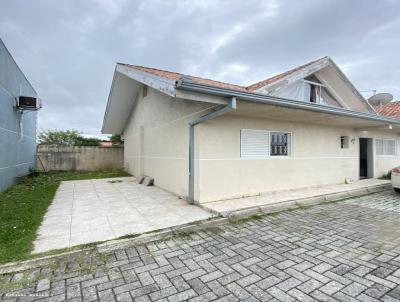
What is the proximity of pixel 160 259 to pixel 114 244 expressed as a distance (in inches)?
34.7

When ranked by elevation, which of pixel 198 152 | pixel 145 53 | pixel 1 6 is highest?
pixel 145 53

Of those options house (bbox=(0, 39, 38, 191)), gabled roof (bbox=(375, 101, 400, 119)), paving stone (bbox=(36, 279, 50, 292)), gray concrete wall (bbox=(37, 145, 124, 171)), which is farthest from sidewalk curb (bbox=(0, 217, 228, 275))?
gray concrete wall (bbox=(37, 145, 124, 171))

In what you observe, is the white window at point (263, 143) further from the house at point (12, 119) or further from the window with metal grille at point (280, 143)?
the house at point (12, 119)

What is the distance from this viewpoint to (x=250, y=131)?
22.0ft

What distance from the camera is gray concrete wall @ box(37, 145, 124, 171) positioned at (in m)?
15.8

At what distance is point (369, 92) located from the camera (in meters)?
12.4

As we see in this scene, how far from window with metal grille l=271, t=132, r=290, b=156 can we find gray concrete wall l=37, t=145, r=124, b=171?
13940 millimetres

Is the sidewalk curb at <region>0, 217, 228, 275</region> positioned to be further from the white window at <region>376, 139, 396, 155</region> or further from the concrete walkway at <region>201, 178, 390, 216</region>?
the white window at <region>376, 139, 396, 155</region>

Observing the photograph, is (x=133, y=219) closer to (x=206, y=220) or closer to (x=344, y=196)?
(x=206, y=220)

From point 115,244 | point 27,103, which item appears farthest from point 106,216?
point 27,103

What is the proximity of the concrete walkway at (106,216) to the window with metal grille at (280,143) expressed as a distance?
11.3 ft

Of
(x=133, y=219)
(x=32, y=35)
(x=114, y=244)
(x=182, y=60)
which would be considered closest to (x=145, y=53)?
(x=182, y=60)

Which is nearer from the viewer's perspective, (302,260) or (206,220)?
(302,260)

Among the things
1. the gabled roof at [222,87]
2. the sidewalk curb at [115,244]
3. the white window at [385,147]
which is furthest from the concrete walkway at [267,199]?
the white window at [385,147]
